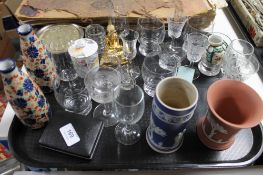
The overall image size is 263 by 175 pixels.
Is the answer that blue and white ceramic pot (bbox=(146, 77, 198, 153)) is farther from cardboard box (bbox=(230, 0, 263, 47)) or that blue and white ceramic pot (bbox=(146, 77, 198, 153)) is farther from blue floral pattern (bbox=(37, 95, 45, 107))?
Result: cardboard box (bbox=(230, 0, 263, 47))

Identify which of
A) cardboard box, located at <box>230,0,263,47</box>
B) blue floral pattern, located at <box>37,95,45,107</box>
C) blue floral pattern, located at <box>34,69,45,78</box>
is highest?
blue floral pattern, located at <box>34,69,45,78</box>

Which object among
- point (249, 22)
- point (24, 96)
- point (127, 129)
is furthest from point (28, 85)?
point (249, 22)

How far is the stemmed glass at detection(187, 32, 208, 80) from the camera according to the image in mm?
777

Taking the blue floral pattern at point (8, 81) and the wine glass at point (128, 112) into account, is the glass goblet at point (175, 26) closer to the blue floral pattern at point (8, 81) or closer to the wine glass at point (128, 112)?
the wine glass at point (128, 112)

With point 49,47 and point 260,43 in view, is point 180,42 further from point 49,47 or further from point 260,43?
point 49,47

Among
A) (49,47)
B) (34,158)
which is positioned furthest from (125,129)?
(49,47)

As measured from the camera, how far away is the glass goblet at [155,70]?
2.44 feet

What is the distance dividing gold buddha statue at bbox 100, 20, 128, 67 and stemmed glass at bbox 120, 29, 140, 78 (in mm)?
19

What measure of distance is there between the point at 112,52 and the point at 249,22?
547 mm

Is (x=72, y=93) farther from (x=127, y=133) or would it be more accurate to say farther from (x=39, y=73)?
(x=127, y=133)

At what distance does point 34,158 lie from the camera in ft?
1.98

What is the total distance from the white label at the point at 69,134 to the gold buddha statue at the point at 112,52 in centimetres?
26

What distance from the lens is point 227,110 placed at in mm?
622

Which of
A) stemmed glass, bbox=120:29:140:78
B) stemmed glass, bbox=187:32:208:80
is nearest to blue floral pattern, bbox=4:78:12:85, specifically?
stemmed glass, bbox=120:29:140:78
